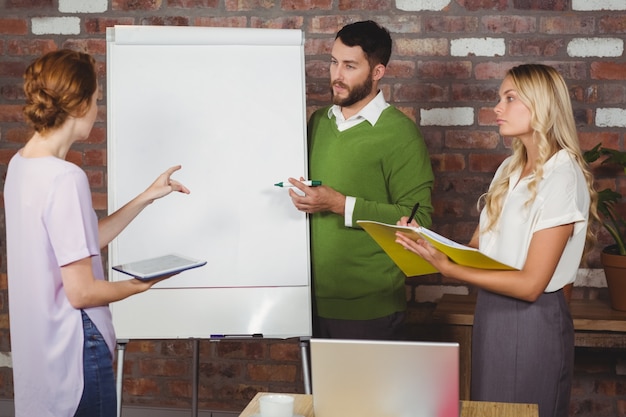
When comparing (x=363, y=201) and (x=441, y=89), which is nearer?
(x=363, y=201)

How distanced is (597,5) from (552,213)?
1324 mm

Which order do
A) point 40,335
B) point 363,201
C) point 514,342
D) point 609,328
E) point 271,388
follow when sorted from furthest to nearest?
point 271,388 → point 609,328 → point 363,201 → point 514,342 → point 40,335

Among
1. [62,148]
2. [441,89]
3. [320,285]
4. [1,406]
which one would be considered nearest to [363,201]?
[320,285]

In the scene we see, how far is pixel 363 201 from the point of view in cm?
253

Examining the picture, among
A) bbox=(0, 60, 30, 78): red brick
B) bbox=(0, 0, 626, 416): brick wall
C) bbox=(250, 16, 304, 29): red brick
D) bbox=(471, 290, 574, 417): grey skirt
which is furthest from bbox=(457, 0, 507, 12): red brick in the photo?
bbox=(0, 60, 30, 78): red brick

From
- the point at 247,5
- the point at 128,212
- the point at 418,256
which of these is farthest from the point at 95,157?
the point at 418,256

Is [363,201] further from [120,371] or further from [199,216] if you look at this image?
[120,371]

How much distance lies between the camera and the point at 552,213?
2.02 meters

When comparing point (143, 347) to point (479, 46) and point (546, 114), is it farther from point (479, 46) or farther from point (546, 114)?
point (546, 114)

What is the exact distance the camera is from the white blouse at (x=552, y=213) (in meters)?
2.02

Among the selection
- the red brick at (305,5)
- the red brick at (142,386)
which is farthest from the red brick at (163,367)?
the red brick at (305,5)

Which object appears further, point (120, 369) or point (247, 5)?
point (247, 5)

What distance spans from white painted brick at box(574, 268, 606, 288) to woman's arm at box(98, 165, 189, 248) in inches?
62.4

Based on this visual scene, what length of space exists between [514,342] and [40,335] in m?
1.14
